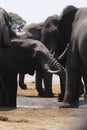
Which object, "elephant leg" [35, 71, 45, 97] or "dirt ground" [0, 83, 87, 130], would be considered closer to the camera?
"dirt ground" [0, 83, 87, 130]

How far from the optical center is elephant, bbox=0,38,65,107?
8.12m

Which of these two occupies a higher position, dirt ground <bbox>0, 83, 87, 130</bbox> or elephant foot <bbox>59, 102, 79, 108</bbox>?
dirt ground <bbox>0, 83, 87, 130</bbox>

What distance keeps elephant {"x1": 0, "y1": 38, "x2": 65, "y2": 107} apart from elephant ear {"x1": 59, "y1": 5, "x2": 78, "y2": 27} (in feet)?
3.06

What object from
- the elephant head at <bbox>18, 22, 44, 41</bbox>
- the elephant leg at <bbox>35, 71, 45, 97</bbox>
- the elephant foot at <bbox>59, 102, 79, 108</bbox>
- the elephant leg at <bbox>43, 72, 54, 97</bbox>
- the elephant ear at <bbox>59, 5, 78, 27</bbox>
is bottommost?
the elephant leg at <bbox>35, 71, 45, 97</bbox>

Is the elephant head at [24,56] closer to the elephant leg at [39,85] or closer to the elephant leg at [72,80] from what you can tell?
the elephant leg at [72,80]

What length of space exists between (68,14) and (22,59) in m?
1.27

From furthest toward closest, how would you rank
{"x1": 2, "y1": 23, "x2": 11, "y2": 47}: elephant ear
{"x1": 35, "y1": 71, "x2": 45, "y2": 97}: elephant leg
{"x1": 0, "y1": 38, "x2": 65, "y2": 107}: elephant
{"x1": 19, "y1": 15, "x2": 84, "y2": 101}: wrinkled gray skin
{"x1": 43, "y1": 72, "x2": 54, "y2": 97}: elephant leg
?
{"x1": 35, "y1": 71, "x2": 45, "y2": 97}: elephant leg, {"x1": 43, "y1": 72, "x2": 54, "y2": 97}: elephant leg, {"x1": 19, "y1": 15, "x2": 84, "y2": 101}: wrinkled gray skin, {"x1": 0, "y1": 38, "x2": 65, "y2": 107}: elephant, {"x1": 2, "y1": 23, "x2": 11, "y2": 47}: elephant ear

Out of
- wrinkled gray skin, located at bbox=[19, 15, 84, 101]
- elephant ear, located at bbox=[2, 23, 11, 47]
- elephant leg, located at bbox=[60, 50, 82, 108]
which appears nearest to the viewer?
elephant ear, located at bbox=[2, 23, 11, 47]

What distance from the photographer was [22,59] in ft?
27.3

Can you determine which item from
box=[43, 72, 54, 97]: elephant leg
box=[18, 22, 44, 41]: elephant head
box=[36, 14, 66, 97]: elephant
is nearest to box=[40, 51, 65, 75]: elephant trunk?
box=[36, 14, 66, 97]: elephant

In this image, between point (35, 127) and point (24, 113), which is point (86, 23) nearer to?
point (24, 113)

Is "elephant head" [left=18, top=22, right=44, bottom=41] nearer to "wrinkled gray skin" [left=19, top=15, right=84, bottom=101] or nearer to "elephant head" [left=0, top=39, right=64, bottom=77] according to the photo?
"wrinkled gray skin" [left=19, top=15, right=84, bottom=101]

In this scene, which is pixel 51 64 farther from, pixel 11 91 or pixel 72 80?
pixel 11 91

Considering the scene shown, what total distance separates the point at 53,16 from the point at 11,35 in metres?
2.50
